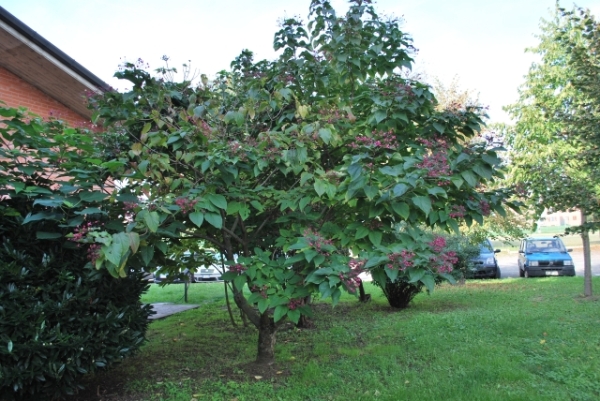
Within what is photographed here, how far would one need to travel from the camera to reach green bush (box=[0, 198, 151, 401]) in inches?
114

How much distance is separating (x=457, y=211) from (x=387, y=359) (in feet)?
6.80

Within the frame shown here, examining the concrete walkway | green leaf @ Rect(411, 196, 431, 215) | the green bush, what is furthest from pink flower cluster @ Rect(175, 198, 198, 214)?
the concrete walkway

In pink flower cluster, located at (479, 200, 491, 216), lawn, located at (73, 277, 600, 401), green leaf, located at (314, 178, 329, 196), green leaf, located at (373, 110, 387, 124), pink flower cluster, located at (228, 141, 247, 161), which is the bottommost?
lawn, located at (73, 277, 600, 401)

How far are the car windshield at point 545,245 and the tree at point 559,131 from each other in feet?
19.5

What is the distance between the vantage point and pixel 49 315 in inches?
120

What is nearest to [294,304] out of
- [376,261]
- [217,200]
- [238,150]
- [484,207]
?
[376,261]

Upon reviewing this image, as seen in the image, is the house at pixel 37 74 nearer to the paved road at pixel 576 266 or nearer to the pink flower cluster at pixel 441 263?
the pink flower cluster at pixel 441 263

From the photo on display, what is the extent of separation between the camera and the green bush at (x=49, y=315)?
289 cm

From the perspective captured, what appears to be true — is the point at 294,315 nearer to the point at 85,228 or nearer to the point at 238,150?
the point at 238,150

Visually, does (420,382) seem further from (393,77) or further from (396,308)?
(396,308)

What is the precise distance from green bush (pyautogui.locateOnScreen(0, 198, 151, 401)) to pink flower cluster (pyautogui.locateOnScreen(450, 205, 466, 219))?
261 centimetres

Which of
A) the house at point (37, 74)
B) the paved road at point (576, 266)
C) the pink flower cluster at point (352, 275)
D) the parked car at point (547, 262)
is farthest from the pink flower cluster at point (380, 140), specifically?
the paved road at point (576, 266)

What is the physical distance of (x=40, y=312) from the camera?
297 centimetres

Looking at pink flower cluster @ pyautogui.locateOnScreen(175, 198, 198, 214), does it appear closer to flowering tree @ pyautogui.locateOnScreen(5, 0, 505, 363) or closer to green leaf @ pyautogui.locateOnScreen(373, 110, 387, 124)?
flowering tree @ pyautogui.locateOnScreen(5, 0, 505, 363)
